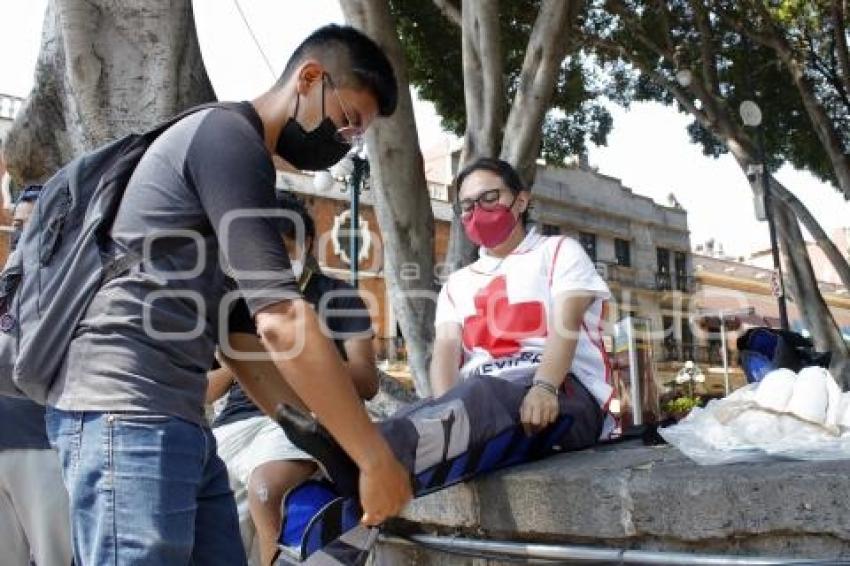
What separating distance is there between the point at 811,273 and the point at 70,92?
10.3 metres

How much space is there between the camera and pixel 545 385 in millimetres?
2855

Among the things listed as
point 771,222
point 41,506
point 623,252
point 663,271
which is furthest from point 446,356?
point 663,271

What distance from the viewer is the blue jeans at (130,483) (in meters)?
1.81

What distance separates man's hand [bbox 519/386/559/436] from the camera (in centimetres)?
271

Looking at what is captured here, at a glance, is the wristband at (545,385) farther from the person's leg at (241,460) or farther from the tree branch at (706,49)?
the tree branch at (706,49)

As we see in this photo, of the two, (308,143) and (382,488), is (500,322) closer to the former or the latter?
(308,143)

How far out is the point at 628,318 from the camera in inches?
356

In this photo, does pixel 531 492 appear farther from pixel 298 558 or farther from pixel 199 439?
pixel 199 439

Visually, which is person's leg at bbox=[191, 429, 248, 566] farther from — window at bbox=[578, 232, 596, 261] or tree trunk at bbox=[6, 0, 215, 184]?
window at bbox=[578, 232, 596, 261]

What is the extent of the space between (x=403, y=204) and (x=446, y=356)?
361 centimetres

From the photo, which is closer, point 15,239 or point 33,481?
point 15,239

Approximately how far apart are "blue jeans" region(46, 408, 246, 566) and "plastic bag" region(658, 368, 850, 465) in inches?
51.9

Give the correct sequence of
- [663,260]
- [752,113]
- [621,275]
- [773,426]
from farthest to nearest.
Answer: [663,260] < [621,275] < [752,113] < [773,426]

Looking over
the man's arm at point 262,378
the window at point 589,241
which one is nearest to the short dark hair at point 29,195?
the man's arm at point 262,378
